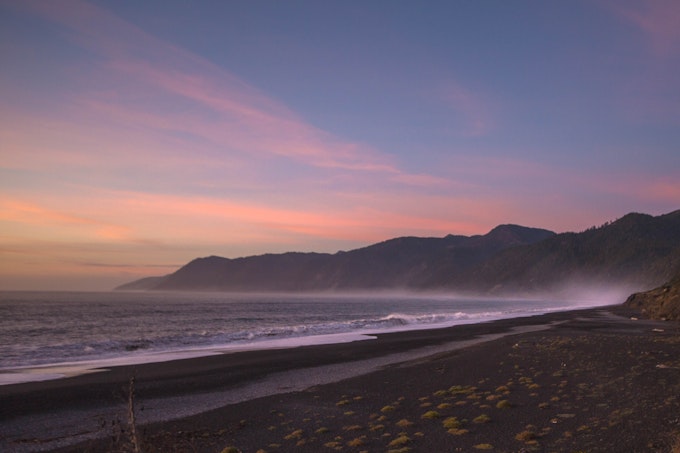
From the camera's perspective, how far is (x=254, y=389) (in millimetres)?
20422

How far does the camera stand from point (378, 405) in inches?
645

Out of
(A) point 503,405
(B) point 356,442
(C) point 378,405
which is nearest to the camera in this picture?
(B) point 356,442

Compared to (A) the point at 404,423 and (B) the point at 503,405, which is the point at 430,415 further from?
(B) the point at 503,405

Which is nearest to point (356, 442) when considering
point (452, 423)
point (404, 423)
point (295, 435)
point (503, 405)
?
point (295, 435)

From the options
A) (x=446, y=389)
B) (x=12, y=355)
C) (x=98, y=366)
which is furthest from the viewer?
(x=12, y=355)

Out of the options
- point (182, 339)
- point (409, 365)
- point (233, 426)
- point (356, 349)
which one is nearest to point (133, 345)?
point (182, 339)

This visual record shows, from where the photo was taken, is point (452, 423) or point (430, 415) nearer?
point (452, 423)

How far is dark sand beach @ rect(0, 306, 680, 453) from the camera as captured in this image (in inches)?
469

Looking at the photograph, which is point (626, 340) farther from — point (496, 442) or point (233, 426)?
point (233, 426)

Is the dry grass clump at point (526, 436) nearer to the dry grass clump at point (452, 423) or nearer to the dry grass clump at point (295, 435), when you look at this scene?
the dry grass clump at point (452, 423)

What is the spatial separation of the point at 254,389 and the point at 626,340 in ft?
75.8

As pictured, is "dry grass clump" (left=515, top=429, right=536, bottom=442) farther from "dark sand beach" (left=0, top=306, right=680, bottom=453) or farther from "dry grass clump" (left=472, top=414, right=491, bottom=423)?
"dry grass clump" (left=472, top=414, right=491, bottom=423)

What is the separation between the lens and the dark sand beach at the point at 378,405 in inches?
469

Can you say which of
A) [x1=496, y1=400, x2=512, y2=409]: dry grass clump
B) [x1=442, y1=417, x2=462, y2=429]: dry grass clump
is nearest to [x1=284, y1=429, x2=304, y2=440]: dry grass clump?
[x1=442, y1=417, x2=462, y2=429]: dry grass clump
